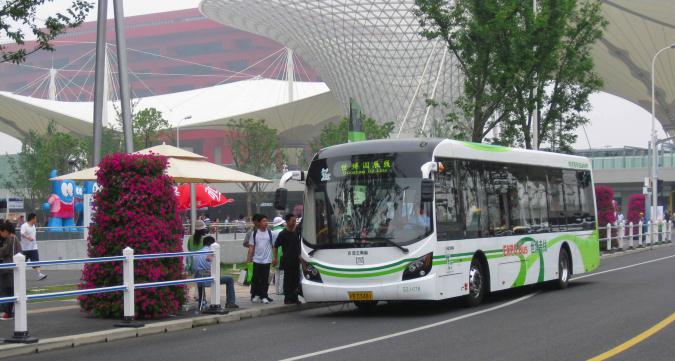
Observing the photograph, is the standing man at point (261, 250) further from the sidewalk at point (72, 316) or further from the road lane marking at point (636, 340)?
the road lane marking at point (636, 340)

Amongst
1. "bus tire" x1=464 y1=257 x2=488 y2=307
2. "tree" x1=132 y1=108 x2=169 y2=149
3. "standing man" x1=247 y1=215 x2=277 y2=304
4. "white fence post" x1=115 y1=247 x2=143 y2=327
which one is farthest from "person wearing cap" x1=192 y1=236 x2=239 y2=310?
"tree" x1=132 y1=108 x2=169 y2=149

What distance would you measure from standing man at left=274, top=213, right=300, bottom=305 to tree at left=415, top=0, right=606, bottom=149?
1475cm

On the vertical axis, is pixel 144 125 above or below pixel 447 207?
above

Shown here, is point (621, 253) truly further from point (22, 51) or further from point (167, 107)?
point (167, 107)

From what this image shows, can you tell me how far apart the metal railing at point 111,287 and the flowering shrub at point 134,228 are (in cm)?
36

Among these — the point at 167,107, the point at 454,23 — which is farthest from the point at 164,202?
the point at 167,107

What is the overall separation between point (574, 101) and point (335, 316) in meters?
22.7

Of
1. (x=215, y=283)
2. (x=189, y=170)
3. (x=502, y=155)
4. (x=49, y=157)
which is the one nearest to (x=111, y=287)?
(x=215, y=283)

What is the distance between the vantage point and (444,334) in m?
13.7

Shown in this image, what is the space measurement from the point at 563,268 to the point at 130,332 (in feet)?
37.3

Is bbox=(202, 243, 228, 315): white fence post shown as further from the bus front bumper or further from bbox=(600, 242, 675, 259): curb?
bbox=(600, 242, 675, 259): curb

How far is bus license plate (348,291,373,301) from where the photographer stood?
16406 mm

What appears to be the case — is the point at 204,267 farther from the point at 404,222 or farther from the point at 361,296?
the point at 404,222

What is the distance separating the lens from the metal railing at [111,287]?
12438 millimetres
